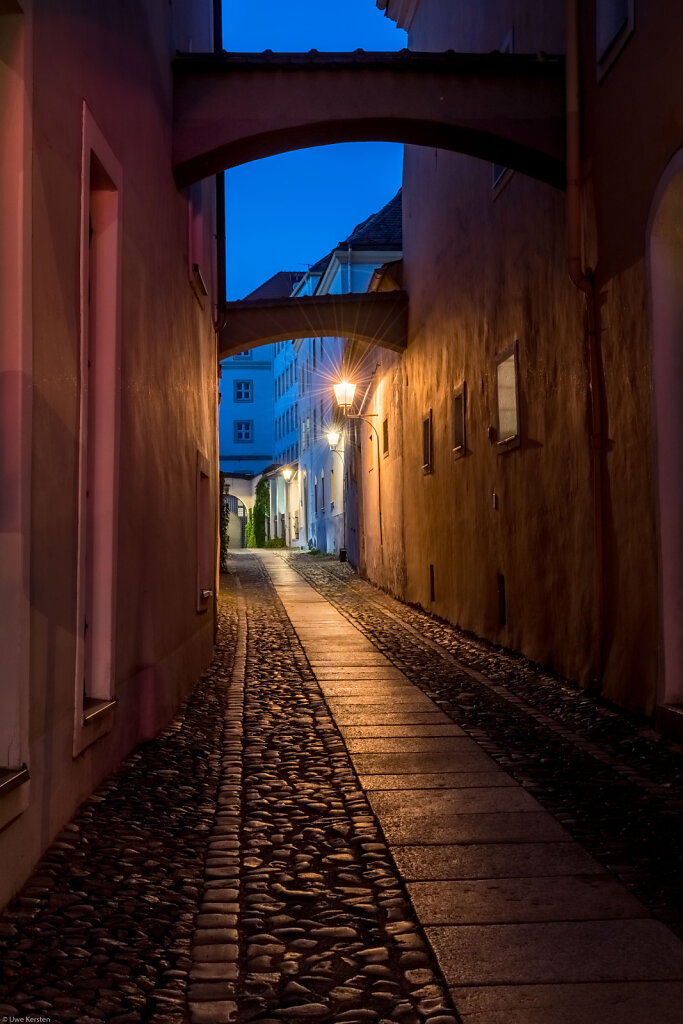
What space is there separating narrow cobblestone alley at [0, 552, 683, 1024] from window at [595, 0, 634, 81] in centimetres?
452

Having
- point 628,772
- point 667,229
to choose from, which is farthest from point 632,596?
point 667,229

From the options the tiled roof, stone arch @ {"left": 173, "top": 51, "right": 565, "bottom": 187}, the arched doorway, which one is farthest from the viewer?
the tiled roof

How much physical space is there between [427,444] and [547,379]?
241 inches

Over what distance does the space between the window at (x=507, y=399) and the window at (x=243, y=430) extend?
5447cm

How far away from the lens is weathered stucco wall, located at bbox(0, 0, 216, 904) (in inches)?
157

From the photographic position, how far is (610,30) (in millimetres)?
7277

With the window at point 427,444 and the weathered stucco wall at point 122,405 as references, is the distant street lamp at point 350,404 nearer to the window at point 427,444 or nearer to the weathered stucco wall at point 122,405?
the window at point 427,444

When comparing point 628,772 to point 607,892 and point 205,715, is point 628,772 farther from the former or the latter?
point 205,715

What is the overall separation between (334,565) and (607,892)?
24303mm

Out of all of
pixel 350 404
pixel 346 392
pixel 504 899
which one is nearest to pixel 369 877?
pixel 504 899

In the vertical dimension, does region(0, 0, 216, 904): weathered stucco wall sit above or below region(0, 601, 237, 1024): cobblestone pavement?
above

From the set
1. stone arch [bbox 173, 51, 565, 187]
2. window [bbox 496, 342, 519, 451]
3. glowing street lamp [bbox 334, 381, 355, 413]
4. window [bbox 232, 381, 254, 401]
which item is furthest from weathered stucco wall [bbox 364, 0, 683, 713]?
window [bbox 232, 381, 254, 401]

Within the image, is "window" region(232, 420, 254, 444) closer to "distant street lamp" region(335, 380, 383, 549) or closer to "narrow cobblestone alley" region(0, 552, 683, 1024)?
"distant street lamp" region(335, 380, 383, 549)

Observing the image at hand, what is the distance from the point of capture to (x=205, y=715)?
291 inches
